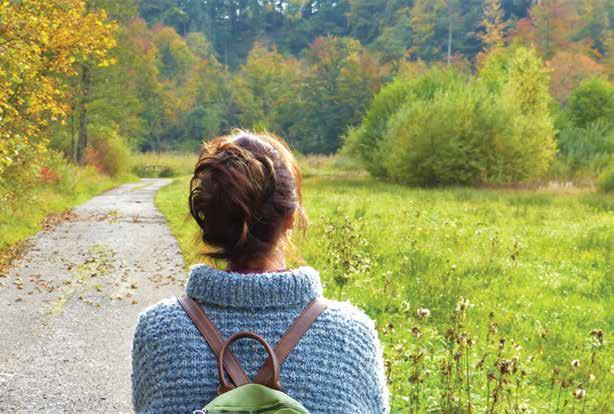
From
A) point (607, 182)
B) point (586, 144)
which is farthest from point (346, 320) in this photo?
point (586, 144)

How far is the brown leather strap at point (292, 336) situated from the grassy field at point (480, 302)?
0.27 meters

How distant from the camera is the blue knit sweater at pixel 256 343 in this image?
5.82 feet

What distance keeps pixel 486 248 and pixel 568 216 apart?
26.8 feet

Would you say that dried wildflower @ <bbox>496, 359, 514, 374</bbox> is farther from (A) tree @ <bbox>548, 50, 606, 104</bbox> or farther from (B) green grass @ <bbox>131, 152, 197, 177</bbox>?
(A) tree @ <bbox>548, 50, 606, 104</bbox>

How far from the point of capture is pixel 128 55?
34.2m

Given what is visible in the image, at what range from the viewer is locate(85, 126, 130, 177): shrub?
35812 millimetres

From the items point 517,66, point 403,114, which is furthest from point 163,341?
point 517,66

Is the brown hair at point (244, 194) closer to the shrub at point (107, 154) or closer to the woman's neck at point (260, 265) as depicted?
the woman's neck at point (260, 265)

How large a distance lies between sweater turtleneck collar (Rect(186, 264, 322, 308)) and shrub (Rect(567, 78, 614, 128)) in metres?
45.2

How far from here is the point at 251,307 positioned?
181 cm

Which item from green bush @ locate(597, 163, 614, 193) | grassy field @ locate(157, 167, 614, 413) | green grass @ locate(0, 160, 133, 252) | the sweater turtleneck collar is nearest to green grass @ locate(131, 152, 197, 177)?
green grass @ locate(0, 160, 133, 252)

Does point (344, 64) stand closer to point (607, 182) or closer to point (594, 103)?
point (594, 103)

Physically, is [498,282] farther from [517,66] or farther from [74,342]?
[517,66]

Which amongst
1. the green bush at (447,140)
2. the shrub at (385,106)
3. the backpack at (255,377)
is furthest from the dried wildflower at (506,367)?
the shrub at (385,106)
